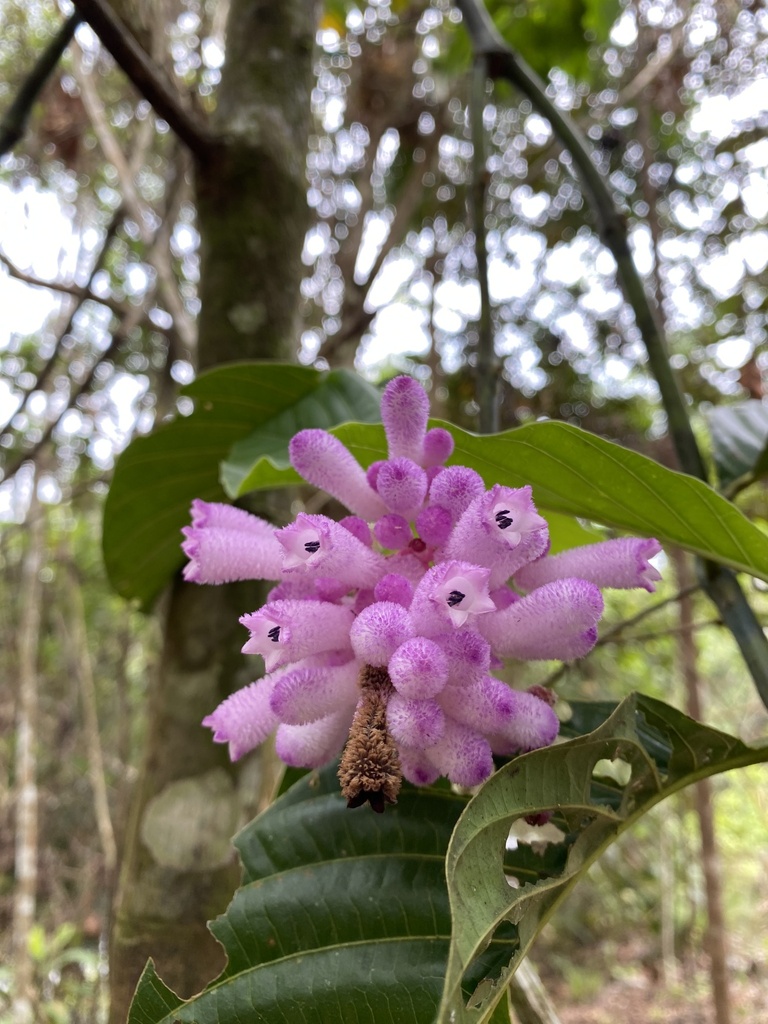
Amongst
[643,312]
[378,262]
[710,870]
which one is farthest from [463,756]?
[710,870]

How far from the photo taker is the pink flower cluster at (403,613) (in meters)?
0.45

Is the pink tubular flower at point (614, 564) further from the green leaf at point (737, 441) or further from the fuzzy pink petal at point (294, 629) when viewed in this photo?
the green leaf at point (737, 441)

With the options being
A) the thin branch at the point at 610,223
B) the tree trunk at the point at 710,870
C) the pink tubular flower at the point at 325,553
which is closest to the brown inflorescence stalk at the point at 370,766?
the pink tubular flower at the point at 325,553

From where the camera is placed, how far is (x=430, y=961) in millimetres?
524

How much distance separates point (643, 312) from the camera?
2.88 ft

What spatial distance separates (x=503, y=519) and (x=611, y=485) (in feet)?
0.65

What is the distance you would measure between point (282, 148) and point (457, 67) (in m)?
1.80

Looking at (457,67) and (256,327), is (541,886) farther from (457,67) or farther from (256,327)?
(457,67)

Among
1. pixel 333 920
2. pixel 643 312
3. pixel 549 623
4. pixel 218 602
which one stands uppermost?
pixel 643 312

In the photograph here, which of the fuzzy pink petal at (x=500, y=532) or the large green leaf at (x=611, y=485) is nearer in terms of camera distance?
the fuzzy pink petal at (x=500, y=532)

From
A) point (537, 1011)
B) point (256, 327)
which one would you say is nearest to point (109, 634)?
point (256, 327)

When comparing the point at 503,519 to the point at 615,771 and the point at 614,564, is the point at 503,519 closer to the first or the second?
the point at 614,564

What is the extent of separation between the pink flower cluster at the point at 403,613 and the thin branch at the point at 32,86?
1033 mm

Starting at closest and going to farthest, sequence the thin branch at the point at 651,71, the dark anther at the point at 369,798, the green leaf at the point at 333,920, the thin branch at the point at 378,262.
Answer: the dark anther at the point at 369,798, the green leaf at the point at 333,920, the thin branch at the point at 378,262, the thin branch at the point at 651,71
